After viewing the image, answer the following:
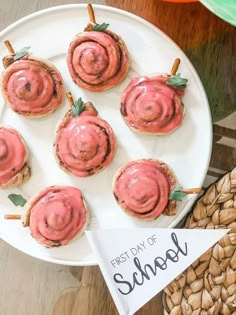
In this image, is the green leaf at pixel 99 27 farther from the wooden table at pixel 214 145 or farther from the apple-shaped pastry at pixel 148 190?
A: the apple-shaped pastry at pixel 148 190

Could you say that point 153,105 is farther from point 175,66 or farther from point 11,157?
point 11,157

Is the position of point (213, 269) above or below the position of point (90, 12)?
below

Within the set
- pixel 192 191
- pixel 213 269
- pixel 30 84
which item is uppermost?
pixel 30 84

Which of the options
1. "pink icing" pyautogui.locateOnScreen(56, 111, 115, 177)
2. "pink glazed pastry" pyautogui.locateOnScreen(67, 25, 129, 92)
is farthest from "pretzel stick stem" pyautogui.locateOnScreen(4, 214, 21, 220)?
"pink glazed pastry" pyautogui.locateOnScreen(67, 25, 129, 92)

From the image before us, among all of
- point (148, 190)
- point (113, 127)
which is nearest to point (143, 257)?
point (148, 190)

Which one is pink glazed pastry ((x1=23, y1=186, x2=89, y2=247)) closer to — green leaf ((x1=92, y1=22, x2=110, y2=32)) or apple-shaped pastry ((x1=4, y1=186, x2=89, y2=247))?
apple-shaped pastry ((x1=4, y1=186, x2=89, y2=247))

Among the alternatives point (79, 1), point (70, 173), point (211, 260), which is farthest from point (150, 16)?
point (211, 260)

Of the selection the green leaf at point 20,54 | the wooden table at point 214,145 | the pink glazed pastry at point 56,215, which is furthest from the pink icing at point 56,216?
the green leaf at point 20,54

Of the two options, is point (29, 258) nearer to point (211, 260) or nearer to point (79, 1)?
point (211, 260)
